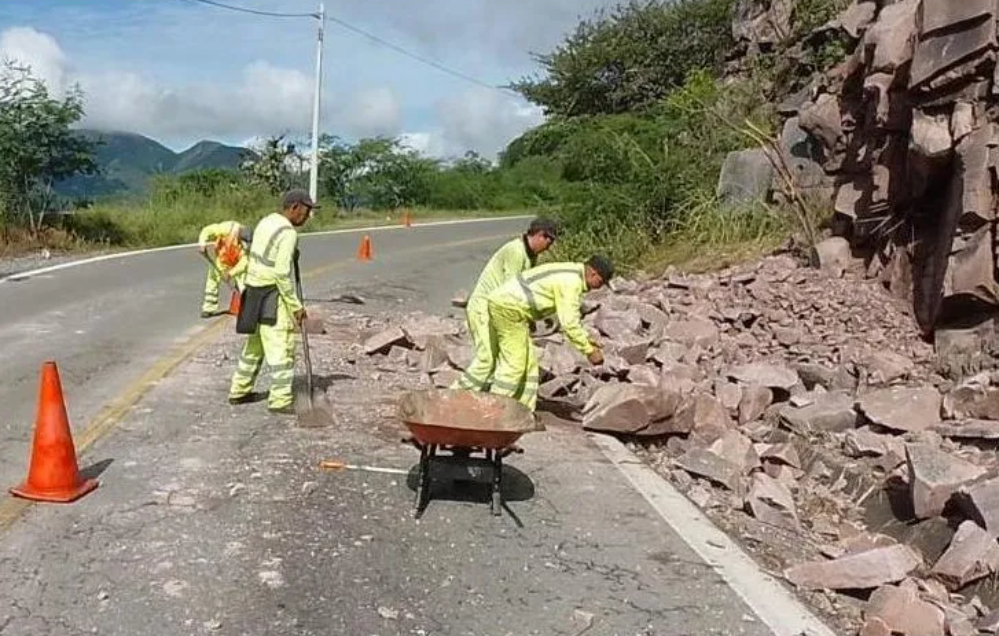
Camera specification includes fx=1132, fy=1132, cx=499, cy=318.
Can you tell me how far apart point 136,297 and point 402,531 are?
9.74 metres

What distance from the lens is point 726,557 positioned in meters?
5.98

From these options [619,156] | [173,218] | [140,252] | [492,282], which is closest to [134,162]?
[173,218]

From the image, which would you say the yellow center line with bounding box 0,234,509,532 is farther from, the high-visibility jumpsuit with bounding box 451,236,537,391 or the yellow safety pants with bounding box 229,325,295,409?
the high-visibility jumpsuit with bounding box 451,236,537,391

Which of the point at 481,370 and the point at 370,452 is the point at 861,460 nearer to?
the point at 481,370

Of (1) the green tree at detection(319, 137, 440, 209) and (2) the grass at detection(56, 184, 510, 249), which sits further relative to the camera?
(1) the green tree at detection(319, 137, 440, 209)

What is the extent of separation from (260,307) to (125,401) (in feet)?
4.53

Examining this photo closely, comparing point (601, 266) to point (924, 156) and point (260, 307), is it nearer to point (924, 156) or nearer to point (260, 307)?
point (260, 307)

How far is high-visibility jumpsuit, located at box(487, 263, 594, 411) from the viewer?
7570 mm

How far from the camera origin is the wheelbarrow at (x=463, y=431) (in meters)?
6.04

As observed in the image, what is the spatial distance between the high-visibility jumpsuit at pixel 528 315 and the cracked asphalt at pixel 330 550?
53 centimetres

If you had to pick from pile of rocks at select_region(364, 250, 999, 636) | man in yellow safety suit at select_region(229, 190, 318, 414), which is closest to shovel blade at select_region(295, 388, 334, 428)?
man in yellow safety suit at select_region(229, 190, 318, 414)

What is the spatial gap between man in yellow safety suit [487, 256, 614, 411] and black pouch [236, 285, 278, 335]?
1620 mm

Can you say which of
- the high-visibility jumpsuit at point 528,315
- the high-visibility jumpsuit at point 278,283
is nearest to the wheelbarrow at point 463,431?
the high-visibility jumpsuit at point 528,315

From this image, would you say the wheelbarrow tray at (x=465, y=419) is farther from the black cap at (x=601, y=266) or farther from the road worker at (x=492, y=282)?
Result: the road worker at (x=492, y=282)
